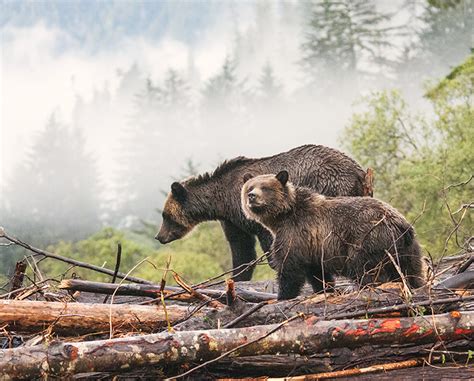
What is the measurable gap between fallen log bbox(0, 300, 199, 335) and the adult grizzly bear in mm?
3324

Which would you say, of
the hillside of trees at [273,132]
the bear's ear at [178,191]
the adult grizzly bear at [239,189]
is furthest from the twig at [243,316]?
the hillside of trees at [273,132]

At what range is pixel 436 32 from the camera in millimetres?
75062

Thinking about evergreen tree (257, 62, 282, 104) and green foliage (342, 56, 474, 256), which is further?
evergreen tree (257, 62, 282, 104)

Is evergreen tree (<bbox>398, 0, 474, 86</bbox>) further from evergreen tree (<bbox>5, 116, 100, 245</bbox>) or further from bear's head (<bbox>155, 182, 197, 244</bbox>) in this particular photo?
bear's head (<bbox>155, 182, 197, 244</bbox>)

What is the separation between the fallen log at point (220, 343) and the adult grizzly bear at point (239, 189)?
151 inches

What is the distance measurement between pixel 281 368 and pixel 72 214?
64.7 meters

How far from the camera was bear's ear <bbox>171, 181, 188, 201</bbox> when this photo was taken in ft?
34.1

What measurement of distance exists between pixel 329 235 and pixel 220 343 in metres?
2.03

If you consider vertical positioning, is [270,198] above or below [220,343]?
above

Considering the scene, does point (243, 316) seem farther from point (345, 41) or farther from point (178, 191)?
point (345, 41)

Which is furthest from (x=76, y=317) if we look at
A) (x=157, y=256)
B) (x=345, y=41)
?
(x=345, y=41)

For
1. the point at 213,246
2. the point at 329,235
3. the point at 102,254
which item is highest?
the point at 102,254

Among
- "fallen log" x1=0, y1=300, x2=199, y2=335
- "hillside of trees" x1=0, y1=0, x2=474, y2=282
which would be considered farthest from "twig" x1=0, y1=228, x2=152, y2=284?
"hillside of trees" x1=0, y1=0, x2=474, y2=282

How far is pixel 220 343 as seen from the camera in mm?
5121
